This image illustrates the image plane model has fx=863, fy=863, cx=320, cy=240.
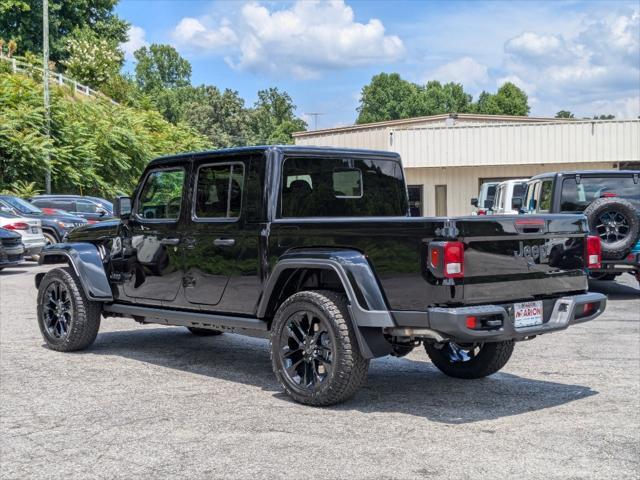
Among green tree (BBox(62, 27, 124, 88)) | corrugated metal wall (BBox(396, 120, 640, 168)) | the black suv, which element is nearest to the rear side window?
the black suv

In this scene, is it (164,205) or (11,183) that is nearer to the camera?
(164,205)

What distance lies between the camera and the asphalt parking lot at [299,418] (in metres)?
4.81

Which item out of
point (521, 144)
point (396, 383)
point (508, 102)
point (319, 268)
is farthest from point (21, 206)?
point (508, 102)

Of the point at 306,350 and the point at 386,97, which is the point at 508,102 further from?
the point at 306,350

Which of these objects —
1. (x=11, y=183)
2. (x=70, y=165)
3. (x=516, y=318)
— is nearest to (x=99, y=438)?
(x=516, y=318)

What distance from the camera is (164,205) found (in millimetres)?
7895

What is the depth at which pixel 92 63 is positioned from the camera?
62781 mm

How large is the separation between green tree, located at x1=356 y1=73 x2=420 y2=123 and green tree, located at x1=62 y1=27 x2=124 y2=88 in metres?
66.9

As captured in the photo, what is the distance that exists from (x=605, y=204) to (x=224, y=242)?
6935mm

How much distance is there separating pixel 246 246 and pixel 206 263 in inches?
21.9

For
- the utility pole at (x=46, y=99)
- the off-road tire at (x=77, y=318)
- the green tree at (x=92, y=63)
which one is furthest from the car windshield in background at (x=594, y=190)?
the green tree at (x=92, y=63)

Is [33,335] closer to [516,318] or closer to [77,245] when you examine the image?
[77,245]

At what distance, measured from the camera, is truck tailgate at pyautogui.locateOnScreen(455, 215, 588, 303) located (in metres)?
5.66

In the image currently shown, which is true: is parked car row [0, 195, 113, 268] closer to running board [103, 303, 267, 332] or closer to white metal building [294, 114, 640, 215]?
running board [103, 303, 267, 332]
